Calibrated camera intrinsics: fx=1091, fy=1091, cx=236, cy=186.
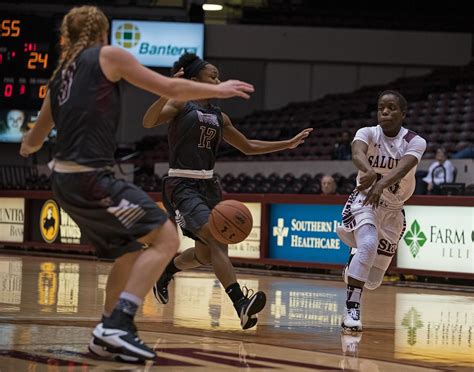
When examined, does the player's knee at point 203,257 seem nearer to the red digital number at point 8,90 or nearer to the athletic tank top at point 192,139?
the athletic tank top at point 192,139

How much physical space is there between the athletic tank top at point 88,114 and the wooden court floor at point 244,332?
3.79ft

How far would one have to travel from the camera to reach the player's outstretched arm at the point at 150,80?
238 inches

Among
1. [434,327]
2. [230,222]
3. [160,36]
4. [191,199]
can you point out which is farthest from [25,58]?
[230,222]

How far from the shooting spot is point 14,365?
5.81 m

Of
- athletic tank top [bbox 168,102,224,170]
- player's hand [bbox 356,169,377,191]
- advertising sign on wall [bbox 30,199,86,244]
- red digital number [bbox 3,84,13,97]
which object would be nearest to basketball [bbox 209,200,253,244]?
athletic tank top [bbox 168,102,224,170]

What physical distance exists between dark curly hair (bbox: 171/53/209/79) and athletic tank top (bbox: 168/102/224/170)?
280 mm

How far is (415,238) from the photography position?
53.2 ft

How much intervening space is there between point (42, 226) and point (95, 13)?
16.8 metres

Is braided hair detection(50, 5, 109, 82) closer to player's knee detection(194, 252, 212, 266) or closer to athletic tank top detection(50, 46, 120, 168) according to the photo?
athletic tank top detection(50, 46, 120, 168)

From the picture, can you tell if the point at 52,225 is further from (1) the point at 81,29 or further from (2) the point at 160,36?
(1) the point at 81,29

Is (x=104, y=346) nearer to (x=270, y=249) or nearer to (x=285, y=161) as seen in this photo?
(x=270, y=249)

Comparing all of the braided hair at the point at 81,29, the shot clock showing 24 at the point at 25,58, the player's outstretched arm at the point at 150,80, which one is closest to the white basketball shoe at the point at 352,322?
the player's outstretched arm at the point at 150,80

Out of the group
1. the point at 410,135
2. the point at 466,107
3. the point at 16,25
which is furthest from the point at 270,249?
the point at 16,25

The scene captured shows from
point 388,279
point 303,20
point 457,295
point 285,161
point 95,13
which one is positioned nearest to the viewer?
point 95,13
